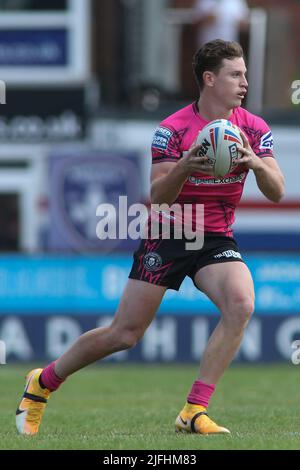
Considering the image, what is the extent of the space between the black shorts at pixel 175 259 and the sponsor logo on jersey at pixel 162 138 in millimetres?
560

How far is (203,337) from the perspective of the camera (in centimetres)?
1473

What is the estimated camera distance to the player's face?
7.09 metres

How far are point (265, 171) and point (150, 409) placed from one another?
3123 mm

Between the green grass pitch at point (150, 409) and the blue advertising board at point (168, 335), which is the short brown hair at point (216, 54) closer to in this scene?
the green grass pitch at point (150, 409)

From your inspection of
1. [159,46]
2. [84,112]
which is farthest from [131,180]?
[159,46]

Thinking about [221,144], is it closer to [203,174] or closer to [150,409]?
[203,174]

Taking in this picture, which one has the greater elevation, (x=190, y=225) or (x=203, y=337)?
(x=190, y=225)

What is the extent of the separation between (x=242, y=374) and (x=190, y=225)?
6.62 meters

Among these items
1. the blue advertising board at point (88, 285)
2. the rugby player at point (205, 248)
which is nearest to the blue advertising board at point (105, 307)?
the blue advertising board at point (88, 285)

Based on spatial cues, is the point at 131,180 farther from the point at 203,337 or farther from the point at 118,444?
the point at 118,444

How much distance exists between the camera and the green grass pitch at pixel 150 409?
6.69 metres

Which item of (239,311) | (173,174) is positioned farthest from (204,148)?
(239,311)

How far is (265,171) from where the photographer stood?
6.92 m

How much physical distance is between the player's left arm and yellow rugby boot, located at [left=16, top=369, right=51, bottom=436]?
176cm
